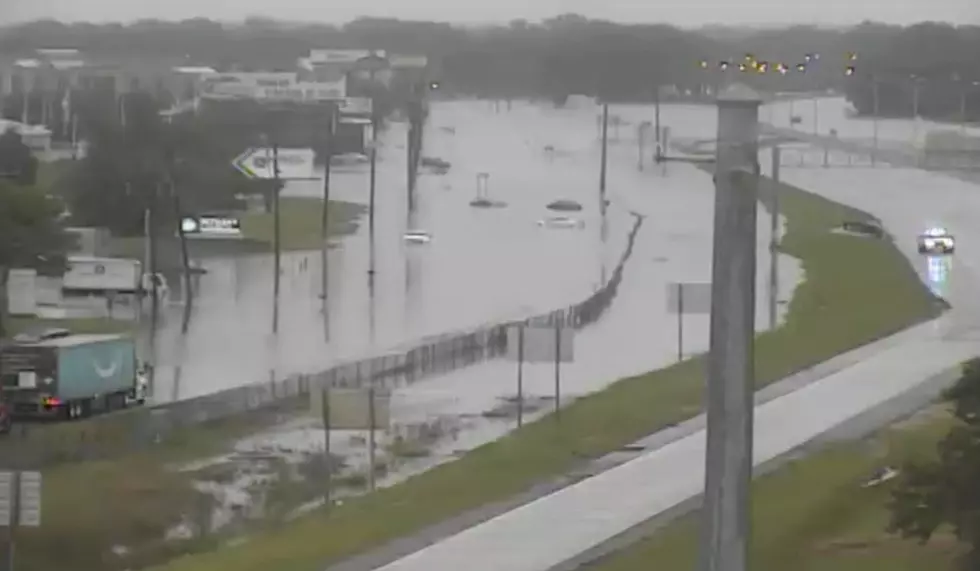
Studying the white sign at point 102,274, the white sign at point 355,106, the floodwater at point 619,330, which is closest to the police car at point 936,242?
the floodwater at point 619,330

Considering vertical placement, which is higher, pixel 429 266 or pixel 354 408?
pixel 429 266

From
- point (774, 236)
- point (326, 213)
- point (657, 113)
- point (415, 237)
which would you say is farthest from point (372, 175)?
point (774, 236)

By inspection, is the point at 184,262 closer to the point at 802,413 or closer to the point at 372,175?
the point at 372,175

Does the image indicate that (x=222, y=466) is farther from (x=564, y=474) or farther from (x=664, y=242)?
(x=664, y=242)

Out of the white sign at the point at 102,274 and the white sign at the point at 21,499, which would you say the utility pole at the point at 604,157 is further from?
the white sign at the point at 21,499

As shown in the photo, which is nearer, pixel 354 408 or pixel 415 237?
pixel 354 408

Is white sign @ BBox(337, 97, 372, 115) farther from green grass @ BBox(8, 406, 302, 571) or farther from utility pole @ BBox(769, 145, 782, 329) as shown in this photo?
utility pole @ BBox(769, 145, 782, 329)

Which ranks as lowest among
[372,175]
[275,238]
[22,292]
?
[22,292]

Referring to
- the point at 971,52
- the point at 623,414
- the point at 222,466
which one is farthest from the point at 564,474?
the point at 971,52
